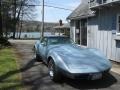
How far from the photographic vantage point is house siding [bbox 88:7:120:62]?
12915 millimetres

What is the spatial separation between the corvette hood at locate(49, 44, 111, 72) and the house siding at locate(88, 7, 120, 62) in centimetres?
397

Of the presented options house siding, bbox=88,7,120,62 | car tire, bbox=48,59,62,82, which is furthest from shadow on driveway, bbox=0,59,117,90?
house siding, bbox=88,7,120,62

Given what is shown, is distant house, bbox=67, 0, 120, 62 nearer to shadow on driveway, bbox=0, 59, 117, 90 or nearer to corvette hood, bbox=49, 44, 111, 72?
shadow on driveway, bbox=0, 59, 117, 90

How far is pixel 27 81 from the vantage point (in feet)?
27.8

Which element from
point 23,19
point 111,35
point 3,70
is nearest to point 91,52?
point 3,70

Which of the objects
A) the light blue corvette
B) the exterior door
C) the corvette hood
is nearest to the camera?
the light blue corvette

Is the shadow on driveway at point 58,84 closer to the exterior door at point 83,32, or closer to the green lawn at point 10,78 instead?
the green lawn at point 10,78

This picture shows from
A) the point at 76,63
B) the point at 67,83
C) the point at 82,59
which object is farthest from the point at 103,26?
the point at 76,63

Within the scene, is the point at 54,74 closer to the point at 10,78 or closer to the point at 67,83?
the point at 67,83

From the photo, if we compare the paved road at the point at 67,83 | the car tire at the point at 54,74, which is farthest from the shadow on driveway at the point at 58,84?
the car tire at the point at 54,74

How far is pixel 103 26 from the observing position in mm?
14273

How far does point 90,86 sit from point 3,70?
3.88 m

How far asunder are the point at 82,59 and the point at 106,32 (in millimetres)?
6111

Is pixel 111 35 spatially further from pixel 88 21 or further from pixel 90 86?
pixel 90 86
